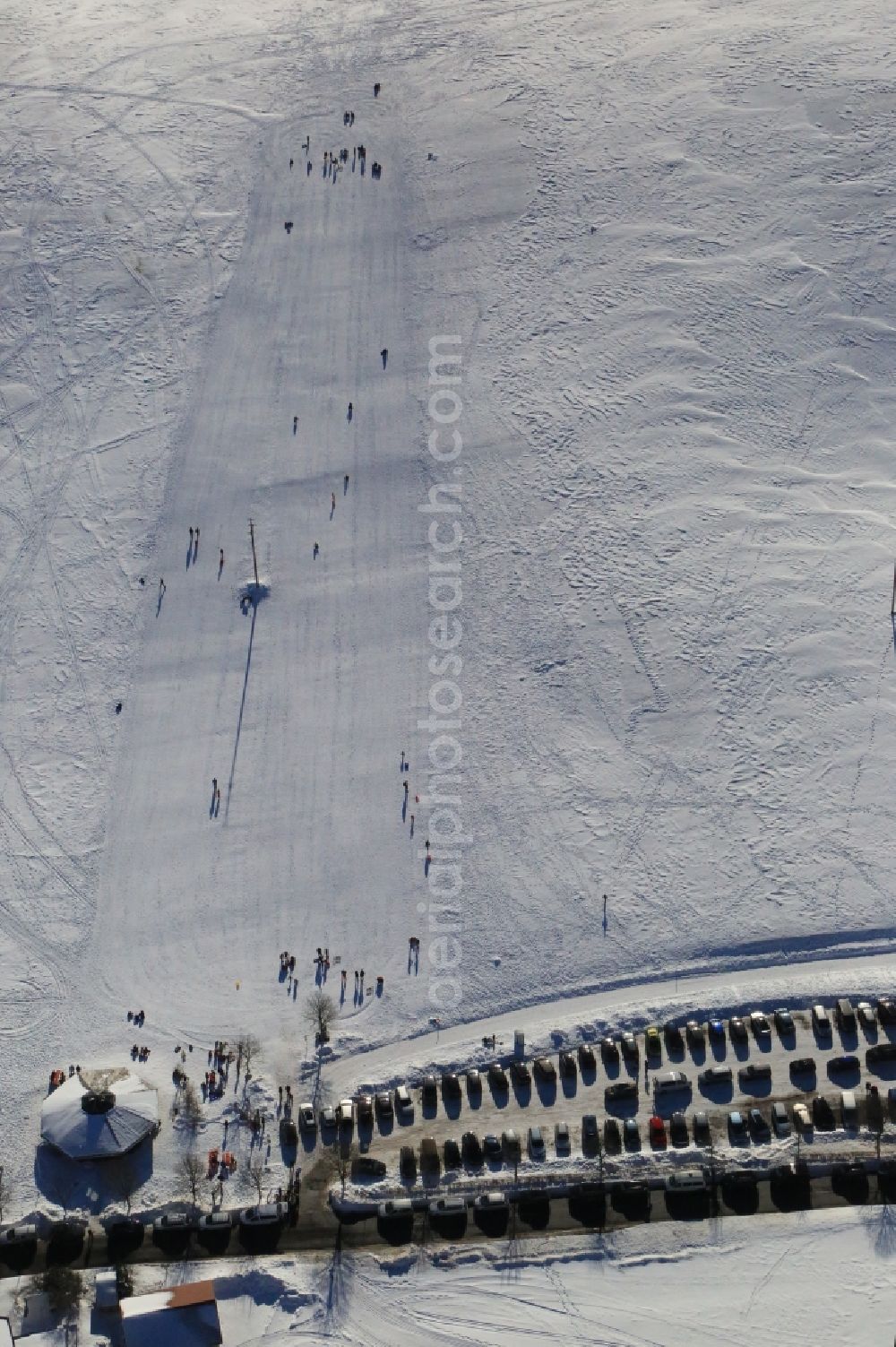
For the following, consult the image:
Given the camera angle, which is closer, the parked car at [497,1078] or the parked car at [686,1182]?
the parked car at [686,1182]

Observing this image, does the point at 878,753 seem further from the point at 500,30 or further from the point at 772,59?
the point at 500,30

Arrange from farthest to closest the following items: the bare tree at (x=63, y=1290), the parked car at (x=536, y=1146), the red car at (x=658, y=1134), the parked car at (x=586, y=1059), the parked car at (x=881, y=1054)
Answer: the parked car at (x=586, y=1059)
the parked car at (x=881, y=1054)
the parked car at (x=536, y=1146)
the red car at (x=658, y=1134)
the bare tree at (x=63, y=1290)

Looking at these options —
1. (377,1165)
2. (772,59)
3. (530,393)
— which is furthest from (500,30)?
(377,1165)

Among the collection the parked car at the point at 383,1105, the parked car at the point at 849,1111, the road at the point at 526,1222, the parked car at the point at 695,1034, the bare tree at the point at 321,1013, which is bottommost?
the road at the point at 526,1222

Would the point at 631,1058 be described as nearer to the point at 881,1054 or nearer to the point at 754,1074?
the point at 754,1074

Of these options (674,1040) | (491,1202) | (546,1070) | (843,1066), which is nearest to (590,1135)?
(546,1070)

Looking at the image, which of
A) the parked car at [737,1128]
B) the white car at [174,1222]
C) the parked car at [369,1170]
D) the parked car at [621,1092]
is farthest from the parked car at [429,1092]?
the parked car at [737,1128]

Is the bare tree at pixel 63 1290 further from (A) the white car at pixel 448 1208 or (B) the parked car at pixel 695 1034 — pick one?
(B) the parked car at pixel 695 1034
